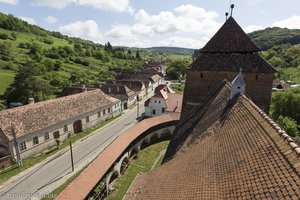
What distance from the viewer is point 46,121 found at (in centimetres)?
3253

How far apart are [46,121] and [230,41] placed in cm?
2712

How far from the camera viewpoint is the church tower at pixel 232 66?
19367mm

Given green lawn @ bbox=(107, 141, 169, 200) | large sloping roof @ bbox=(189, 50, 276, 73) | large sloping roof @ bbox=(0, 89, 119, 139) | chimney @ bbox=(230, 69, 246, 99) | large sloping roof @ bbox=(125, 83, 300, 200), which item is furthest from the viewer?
large sloping roof @ bbox=(0, 89, 119, 139)

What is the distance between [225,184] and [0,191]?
24404mm

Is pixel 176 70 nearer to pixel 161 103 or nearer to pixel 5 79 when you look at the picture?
pixel 161 103

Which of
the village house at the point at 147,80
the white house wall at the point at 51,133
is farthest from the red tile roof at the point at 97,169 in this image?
the village house at the point at 147,80

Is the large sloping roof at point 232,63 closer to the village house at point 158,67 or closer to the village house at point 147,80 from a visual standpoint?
the village house at point 147,80

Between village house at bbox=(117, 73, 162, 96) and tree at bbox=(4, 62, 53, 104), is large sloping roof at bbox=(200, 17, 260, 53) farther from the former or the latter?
village house at bbox=(117, 73, 162, 96)

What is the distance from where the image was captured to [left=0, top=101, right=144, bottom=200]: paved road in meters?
22.5

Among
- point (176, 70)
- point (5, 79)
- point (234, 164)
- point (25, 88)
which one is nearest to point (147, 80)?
point (176, 70)

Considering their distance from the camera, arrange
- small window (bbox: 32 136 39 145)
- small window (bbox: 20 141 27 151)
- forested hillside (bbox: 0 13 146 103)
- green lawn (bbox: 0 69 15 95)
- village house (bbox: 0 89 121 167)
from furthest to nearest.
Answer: green lawn (bbox: 0 69 15 95) → forested hillside (bbox: 0 13 146 103) → small window (bbox: 32 136 39 145) → small window (bbox: 20 141 27 151) → village house (bbox: 0 89 121 167)

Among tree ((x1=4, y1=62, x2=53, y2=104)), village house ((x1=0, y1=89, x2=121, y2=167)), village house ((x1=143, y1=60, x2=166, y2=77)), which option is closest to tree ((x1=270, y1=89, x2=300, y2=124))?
village house ((x1=0, y1=89, x2=121, y2=167))

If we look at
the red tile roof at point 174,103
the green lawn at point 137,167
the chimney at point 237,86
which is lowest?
the green lawn at point 137,167

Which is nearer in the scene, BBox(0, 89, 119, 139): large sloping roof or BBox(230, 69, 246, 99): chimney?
BBox(230, 69, 246, 99): chimney
